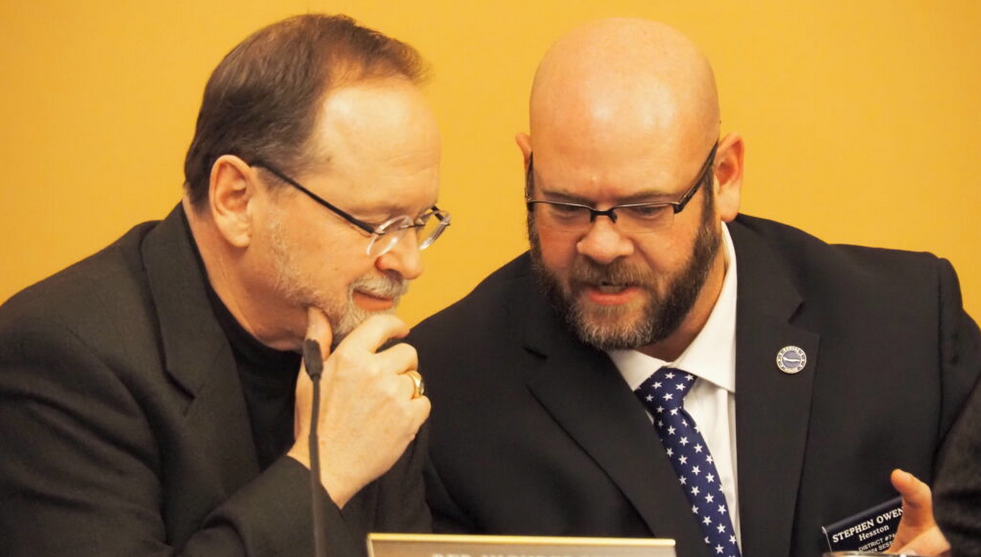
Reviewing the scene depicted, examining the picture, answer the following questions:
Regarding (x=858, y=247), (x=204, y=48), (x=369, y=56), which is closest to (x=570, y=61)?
(x=369, y=56)

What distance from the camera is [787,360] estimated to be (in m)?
2.32

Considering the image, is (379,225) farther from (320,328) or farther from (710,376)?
(710,376)

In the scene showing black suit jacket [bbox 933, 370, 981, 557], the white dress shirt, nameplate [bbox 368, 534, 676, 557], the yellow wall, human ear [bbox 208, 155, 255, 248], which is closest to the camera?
black suit jacket [bbox 933, 370, 981, 557]

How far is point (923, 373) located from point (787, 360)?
226 millimetres

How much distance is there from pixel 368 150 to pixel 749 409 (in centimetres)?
74

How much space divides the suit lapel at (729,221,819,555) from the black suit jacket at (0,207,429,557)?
0.63 metres

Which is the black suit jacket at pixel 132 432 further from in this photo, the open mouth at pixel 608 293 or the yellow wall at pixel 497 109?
the yellow wall at pixel 497 109

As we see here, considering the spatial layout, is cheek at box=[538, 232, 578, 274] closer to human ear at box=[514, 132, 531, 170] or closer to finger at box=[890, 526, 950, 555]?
human ear at box=[514, 132, 531, 170]

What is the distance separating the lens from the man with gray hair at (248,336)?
1.84 meters

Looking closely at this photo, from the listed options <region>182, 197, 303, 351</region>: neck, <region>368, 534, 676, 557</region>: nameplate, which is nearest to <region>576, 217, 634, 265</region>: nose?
<region>182, 197, 303, 351</region>: neck

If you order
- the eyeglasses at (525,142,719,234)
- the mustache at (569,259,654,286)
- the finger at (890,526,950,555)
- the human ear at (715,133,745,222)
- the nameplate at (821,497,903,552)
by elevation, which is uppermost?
the human ear at (715,133,745,222)

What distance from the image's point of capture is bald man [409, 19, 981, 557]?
7.20 ft

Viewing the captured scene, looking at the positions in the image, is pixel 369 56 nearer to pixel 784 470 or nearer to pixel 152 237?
pixel 152 237

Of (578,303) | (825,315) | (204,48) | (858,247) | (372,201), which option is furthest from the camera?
(204,48)
